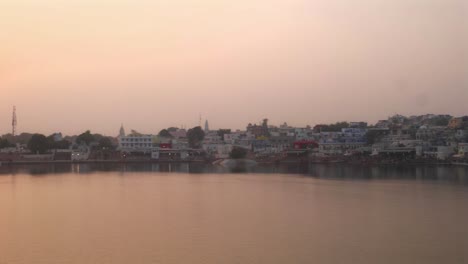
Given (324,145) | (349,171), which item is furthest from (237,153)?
(349,171)

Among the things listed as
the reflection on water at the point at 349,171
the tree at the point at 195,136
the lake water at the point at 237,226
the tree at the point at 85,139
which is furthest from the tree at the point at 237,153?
the lake water at the point at 237,226

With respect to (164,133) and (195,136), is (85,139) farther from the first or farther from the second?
(164,133)

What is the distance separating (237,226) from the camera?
923cm

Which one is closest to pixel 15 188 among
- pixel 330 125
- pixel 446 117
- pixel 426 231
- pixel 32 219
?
pixel 32 219

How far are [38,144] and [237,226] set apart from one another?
30549 millimetres

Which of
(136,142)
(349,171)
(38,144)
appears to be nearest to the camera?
(349,171)

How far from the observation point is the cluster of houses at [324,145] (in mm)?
31172

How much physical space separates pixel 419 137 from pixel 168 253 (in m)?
28.9

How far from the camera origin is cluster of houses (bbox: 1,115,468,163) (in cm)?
3117

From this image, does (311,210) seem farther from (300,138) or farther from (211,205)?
(300,138)

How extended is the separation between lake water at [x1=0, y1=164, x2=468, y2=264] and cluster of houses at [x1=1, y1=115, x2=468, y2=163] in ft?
53.9

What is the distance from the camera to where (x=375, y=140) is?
35.7 metres

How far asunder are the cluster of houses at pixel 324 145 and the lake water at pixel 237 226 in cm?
1644

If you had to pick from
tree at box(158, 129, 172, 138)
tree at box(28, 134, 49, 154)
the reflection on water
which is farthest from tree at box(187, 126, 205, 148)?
the reflection on water
